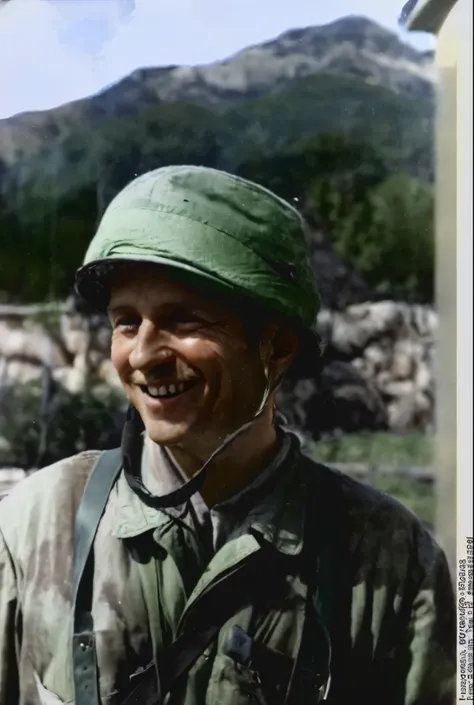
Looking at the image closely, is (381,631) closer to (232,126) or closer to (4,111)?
(232,126)

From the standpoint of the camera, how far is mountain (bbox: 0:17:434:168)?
94.7 inches

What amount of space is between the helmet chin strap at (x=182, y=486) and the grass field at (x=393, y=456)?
23 centimetres

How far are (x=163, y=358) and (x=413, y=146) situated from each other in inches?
39.5

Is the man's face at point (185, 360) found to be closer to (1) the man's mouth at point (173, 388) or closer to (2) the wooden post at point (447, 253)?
(1) the man's mouth at point (173, 388)

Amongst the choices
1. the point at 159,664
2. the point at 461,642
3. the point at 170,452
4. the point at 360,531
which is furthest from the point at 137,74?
the point at 461,642

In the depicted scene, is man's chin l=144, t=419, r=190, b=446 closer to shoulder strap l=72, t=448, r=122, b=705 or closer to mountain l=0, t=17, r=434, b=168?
shoulder strap l=72, t=448, r=122, b=705

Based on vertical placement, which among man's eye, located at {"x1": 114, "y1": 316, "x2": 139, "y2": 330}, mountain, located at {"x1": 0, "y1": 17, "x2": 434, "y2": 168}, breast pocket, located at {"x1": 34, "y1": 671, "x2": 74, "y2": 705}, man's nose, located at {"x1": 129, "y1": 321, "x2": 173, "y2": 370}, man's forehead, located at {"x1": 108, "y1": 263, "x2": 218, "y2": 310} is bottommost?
breast pocket, located at {"x1": 34, "y1": 671, "x2": 74, "y2": 705}

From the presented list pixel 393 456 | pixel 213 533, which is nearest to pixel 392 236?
pixel 393 456

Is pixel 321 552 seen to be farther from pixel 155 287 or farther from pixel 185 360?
pixel 155 287

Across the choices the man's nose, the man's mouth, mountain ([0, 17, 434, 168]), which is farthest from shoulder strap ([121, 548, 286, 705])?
mountain ([0, 17, 434, 168])

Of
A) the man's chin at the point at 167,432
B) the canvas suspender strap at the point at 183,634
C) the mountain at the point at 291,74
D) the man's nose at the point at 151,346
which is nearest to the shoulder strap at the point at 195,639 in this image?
the canvas suspender strap at the point at 183,634

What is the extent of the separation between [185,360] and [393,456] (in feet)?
2.29

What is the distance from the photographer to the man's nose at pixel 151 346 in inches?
88.8

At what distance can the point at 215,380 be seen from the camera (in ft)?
7.47
